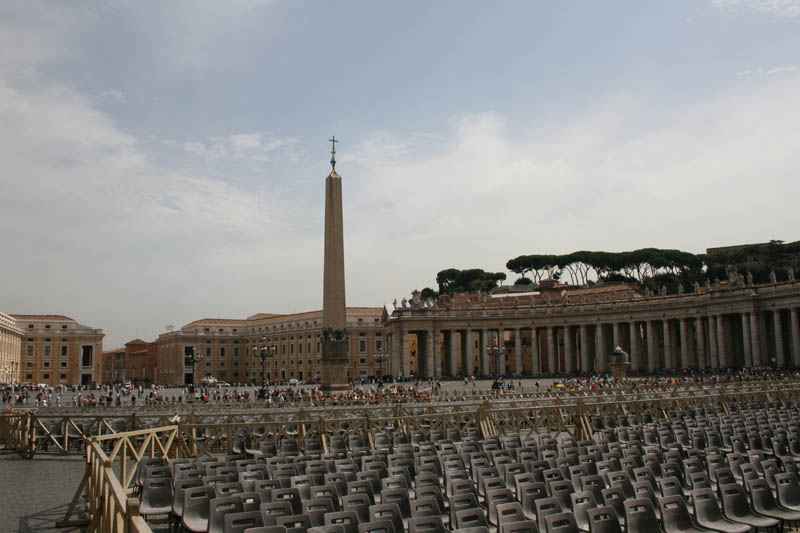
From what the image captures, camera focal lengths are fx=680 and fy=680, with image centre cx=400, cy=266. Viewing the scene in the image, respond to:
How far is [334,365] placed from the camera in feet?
116

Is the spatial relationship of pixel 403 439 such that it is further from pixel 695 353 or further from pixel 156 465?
pixel 695 353

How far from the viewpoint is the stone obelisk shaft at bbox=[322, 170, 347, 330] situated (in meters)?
33.5

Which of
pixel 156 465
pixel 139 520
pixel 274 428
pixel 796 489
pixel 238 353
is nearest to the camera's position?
pixel 139 520

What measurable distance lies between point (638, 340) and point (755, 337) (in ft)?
51.8

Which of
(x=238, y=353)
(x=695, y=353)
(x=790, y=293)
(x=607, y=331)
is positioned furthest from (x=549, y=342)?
(x=238, y=353)

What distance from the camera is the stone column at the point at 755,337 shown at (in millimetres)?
65688

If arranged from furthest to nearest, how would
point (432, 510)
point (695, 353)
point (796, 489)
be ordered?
point (695, 353) → point (796, 489) → point (432, 510)

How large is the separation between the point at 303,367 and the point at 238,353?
1920cm

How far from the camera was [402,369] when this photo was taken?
8700 cm

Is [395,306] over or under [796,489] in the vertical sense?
over

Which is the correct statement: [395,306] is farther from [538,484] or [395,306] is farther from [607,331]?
[538,484]

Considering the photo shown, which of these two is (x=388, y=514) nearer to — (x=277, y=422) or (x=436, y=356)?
(x=277, y=422)

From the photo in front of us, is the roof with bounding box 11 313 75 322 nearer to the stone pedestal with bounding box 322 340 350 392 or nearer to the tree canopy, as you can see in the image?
the tree canopy

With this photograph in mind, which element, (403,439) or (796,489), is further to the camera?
(403,439)
